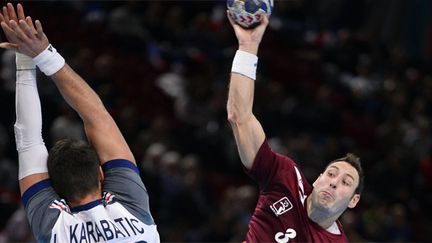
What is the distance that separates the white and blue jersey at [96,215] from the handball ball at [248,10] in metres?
1.25

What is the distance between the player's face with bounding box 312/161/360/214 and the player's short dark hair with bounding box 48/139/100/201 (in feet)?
5.70

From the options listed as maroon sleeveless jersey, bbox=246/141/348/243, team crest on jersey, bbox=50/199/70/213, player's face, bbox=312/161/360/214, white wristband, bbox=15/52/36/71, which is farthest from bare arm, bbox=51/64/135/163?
player's face, bbox=312/161/360/214

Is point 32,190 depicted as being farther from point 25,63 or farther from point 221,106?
point 221,106

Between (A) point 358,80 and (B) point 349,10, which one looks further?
(B) point 349,10

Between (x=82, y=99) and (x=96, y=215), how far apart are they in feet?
2.02

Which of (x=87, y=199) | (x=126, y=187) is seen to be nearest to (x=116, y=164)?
(x=126, y=187)

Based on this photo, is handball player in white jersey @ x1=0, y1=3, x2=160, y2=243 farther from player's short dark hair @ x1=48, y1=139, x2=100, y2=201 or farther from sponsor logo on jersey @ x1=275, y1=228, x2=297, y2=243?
sponsor logo on jersey @ x1=275, y1=228, x2=297, y2=243

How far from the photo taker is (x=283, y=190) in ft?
18.1

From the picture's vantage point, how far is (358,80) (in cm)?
1761

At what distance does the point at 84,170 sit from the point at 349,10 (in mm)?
16547

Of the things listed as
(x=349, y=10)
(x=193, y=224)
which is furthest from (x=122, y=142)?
(x=349, y=10)

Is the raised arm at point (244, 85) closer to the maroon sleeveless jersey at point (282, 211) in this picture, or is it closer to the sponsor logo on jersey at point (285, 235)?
the maroon sleeveless jersey at point (282, 211)

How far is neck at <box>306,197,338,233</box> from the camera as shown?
218 inches

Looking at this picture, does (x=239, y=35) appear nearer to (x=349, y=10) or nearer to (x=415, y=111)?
(x=415, y=111)
